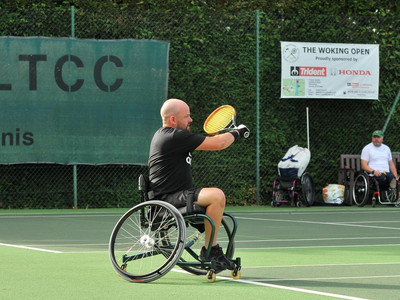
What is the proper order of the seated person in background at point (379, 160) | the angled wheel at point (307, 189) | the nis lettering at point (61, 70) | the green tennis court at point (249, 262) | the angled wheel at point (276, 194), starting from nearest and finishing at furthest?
the green tennis court at point (249, 262) < the nis lettering at point (61, 70) < the angled wheel at point (307, 189) < the angled wheel at point (276, 194) < the seated person in background at point (379, 160)

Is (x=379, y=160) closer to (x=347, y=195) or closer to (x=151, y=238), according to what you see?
(x=347, y=195)

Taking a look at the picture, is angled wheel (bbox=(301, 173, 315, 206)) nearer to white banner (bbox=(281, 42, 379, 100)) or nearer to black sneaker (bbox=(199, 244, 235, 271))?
white banner (bbox=(281, 42, 379, 100))

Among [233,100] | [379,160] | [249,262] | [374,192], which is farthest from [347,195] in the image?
[249,262]

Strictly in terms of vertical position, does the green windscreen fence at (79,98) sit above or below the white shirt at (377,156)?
above

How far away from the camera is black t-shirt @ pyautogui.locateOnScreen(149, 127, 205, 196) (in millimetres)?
6516

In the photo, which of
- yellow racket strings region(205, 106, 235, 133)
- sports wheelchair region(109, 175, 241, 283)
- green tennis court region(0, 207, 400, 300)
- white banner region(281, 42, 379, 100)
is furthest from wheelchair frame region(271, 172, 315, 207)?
sports wheelchair region(109, 175, 241, 283)

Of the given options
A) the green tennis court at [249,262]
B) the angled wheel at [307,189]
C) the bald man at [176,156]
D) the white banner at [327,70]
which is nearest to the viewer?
the green tennis court at [249,262]

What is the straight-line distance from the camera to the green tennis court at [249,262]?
235 inches

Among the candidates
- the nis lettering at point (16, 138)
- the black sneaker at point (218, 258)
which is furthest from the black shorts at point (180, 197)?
the nis lettering at point (16, 138)

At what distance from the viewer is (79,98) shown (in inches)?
601

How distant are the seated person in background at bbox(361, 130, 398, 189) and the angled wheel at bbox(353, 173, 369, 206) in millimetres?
176

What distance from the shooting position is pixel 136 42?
15477 millimetres

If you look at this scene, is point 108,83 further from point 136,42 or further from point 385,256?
point 385,256

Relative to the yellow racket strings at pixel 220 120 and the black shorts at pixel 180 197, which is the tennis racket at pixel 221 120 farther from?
the black shorts at pixel 180 197
